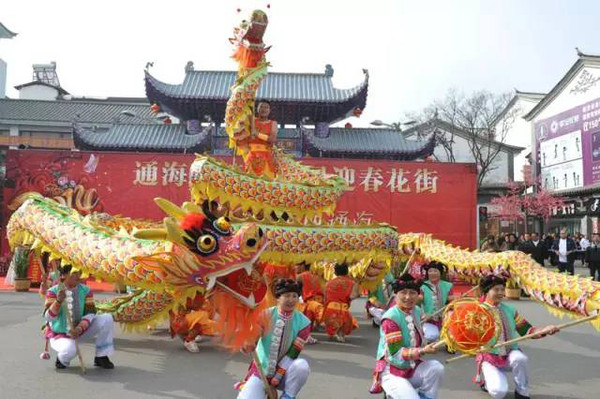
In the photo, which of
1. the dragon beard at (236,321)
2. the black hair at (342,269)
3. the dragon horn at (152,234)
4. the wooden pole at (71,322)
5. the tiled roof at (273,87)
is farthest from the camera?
the tiled roof at (273,87)

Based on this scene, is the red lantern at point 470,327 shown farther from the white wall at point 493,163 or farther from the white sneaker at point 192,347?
the white wall at point 493,163

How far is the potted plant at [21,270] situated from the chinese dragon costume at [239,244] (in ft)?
16.8

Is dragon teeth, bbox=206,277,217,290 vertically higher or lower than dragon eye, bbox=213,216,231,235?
lower

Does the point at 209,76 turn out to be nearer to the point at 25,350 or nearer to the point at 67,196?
the point at 67,196

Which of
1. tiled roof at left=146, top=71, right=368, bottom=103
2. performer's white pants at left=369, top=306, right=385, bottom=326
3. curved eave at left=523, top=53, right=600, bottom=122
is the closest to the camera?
performer's white pants at left=369, top=306, right=385, bottom=326

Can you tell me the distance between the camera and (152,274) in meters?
4.15

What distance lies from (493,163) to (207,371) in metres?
33.0

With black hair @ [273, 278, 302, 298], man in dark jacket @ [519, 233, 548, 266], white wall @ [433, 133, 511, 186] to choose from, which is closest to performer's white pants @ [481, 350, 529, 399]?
black hair @ [273, 278, 302, 298]

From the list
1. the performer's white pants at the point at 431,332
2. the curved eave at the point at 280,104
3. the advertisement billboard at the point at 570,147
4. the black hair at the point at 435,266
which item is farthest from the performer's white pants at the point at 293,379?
the advertisement billboard at the point at 570,147

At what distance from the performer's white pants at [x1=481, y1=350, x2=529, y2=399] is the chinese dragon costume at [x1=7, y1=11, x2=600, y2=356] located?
66 centimetres

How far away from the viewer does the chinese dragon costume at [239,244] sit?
13.0ft

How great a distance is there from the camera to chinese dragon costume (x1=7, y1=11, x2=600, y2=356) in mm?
3957

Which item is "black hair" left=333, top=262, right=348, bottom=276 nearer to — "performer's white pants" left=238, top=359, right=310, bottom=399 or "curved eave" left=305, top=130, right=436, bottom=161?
"performer's white pants" left=238, top=359, right=310, bottom=399

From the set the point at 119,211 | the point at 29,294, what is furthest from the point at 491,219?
the point at 29,294
